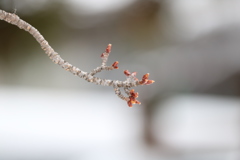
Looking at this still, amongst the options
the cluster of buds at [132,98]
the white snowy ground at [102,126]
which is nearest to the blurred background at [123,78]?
the white snowy ground at [102,126]

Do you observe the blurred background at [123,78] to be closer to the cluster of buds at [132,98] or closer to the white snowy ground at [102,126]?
the white snowy ground at [102,126]

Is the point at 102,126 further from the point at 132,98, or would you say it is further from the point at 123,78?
the point at 132,98

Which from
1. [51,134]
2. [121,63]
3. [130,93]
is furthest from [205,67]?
[130,93]

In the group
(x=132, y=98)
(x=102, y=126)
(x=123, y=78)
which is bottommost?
(x=132, y=98)

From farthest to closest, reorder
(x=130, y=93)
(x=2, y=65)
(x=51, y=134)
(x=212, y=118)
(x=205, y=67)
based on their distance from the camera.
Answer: (x=2, y=65)
(x=205, y=67)
(x=212, y=118)
(x=51, y=134)
(x=130, y=93)

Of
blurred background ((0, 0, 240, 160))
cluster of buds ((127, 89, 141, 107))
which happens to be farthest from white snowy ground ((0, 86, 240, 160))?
cluster of buds ((127, 89, 141, 107))

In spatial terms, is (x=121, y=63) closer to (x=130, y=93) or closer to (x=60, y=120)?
(x=60, y=120)

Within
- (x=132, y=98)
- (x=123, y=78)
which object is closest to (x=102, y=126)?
(x=123, y=78)

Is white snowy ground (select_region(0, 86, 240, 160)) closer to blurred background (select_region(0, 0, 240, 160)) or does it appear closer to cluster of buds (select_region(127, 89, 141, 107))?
blurred background (select_region(0, 0, 240, 160))
